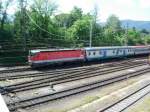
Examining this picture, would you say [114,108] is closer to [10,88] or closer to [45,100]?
[45,100]

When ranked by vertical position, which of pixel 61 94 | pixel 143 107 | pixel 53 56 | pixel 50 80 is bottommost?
pixel 143 107

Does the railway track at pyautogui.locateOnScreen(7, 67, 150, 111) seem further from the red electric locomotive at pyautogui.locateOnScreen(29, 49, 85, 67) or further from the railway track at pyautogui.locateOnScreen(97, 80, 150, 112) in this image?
the red electric locomotive at pyautogui.locateOnScreen(29, 49, 85, 67)

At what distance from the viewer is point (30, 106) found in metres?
21.7

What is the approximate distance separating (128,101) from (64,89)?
576 cm

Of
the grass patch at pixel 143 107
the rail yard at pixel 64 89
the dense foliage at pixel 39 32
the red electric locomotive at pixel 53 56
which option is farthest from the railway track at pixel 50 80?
the dense foliage at pixel 39 32

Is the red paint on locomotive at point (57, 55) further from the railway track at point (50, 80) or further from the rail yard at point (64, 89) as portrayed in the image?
the railway track at point (50, 80)

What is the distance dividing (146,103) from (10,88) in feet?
34.2

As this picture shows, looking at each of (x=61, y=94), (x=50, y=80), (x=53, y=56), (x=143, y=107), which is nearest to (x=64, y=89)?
(x=61, y=94)

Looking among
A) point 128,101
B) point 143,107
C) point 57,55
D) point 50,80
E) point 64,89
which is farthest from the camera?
point 57,55

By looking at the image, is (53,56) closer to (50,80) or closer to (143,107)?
(50,80)

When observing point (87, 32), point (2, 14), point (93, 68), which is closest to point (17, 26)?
point (2, 14)

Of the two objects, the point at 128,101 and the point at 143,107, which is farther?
the point at 128,101

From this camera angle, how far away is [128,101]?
78.8ft

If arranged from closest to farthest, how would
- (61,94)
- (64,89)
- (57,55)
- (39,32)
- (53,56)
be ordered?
(61,94), (64,89), (53,56), (57,55), (39,32)
